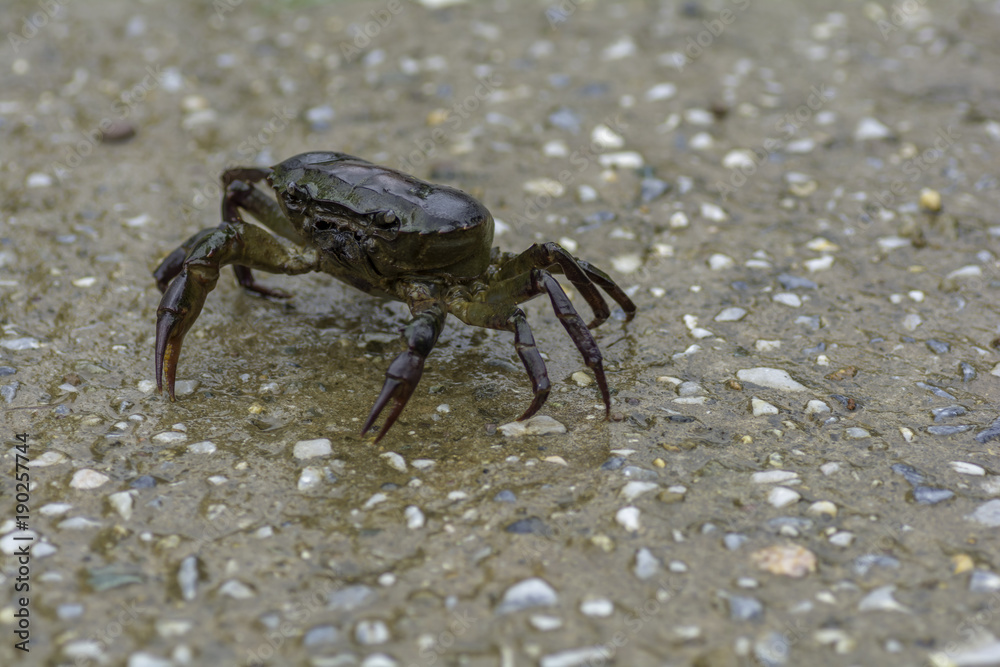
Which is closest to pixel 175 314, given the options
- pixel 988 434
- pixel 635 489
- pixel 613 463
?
pixel 613 463

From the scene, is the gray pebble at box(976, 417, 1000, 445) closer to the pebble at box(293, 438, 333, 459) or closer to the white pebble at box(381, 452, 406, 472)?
the white pebble at box(381, 452, 406, 472)

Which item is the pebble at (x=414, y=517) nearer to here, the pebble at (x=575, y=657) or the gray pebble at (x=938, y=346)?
the pebble at (x=575, y=657)

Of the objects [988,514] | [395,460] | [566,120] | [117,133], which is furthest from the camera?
[566,120]

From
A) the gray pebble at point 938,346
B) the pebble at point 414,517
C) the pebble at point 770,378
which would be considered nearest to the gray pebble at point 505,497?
the pebble at point 414,517

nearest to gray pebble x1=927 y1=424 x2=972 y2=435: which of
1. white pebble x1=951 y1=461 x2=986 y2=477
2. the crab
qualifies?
white pebble x1=951 y1=461 x2=986 y2=477

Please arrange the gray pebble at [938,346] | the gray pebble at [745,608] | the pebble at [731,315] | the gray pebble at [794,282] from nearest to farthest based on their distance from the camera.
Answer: the gray pebble at [745,608] → the gray pebble at [938,346] → the pebble at [731,315] → the gray pebble at [794,282]

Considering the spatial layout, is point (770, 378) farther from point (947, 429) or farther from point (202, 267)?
point (202, 267)
